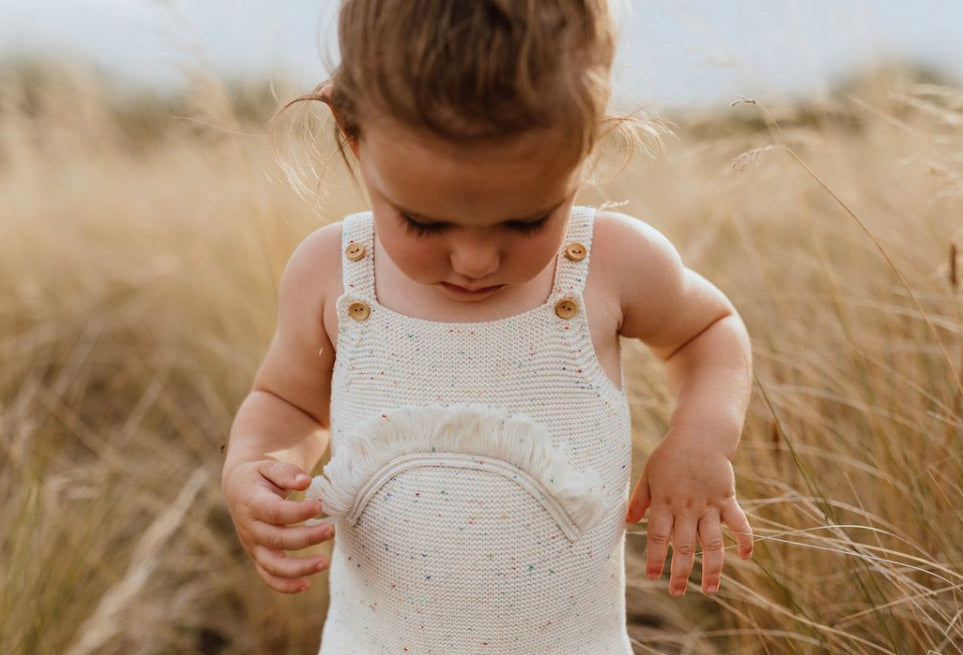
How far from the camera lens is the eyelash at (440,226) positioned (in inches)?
48.7

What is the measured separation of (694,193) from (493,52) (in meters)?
2.94

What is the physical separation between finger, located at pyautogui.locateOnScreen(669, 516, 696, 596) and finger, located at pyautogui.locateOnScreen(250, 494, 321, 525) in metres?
0.52

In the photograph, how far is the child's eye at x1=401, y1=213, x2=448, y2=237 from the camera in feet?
4.05

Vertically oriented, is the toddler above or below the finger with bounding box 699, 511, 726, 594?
above

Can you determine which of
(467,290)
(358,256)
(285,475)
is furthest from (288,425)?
(467,290)

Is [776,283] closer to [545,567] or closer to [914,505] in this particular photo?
[914,505]

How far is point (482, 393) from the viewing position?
1379 millimetres

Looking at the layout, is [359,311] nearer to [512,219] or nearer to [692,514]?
[512,219]

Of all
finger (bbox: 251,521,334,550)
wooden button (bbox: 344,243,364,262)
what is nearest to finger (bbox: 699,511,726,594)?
finger (bbox: 251,521,334,550)

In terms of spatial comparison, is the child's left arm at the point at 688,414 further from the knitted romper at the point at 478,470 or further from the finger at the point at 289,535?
the finger at the point at 289,535

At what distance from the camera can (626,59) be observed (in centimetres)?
139

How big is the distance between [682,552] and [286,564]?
0.57 m

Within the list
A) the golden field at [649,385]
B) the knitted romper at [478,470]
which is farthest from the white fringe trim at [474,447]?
the golden field at [649,385]

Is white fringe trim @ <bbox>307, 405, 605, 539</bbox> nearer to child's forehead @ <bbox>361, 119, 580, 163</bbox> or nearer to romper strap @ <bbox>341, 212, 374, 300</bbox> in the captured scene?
romper strap @ <bbox>341, 212, 374, 300</bbox>
